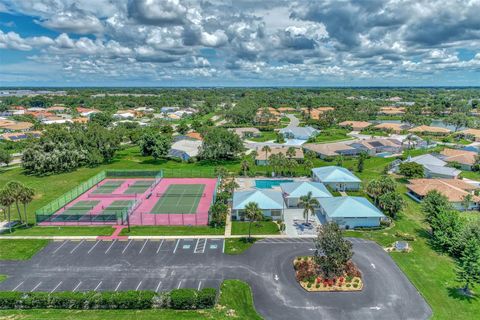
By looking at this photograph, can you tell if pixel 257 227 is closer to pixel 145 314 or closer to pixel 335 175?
pixel 145 314

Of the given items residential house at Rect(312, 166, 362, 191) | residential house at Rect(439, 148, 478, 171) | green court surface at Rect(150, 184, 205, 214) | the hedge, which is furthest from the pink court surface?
Answer: residential house at Rect(439, 148, 478, 171)

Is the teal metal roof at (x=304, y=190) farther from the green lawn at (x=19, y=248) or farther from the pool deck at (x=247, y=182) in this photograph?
the green lawn at (x=19, y=248)

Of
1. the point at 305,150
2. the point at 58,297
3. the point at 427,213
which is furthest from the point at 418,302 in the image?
the point at 305,150

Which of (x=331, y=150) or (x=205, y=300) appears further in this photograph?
(x=331, y=150)

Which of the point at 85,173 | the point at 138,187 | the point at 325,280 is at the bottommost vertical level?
the point at 325,280

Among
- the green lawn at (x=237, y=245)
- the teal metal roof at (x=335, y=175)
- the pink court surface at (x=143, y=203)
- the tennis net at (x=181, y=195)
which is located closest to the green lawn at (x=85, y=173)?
the pink court surface at (x=143, y=203)

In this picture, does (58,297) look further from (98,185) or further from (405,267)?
(98,185)

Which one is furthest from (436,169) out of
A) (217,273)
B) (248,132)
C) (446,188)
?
(248,132)
